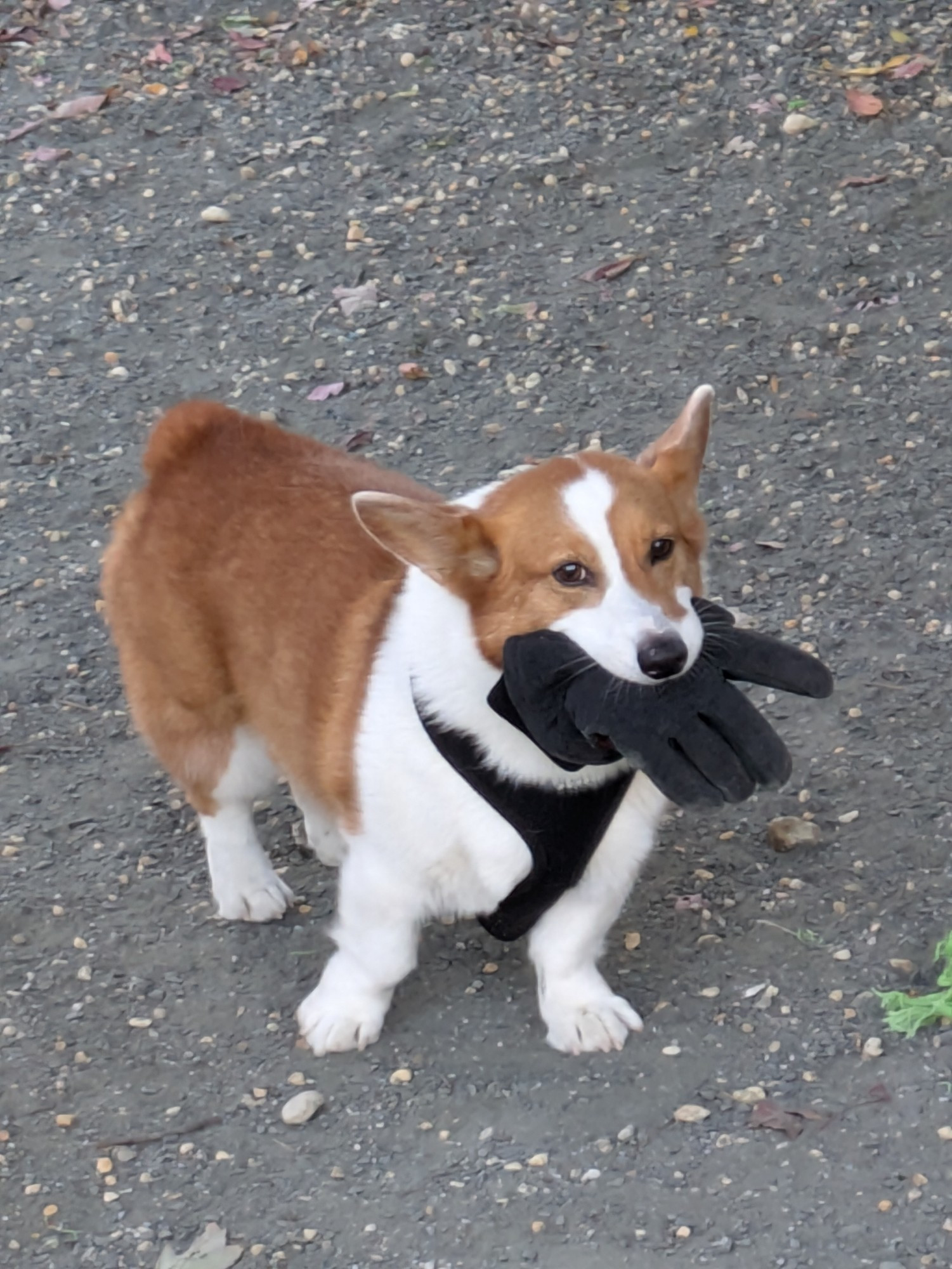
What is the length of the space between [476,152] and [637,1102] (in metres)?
4.98

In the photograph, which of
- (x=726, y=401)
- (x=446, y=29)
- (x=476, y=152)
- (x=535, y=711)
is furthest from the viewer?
(x=446, y=29)

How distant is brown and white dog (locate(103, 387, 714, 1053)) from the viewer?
3000 mm

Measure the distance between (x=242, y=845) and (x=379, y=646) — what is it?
91 centimetres

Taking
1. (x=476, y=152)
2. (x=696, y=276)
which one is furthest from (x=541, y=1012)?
(x=476, y=152)

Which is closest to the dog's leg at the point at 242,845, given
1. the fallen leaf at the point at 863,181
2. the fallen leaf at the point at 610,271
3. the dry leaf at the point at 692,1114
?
the dry leaf at the point at 692,1114

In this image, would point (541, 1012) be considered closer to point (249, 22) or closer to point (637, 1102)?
point (637, 1102)

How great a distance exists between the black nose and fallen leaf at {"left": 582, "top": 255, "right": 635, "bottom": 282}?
3.92 m

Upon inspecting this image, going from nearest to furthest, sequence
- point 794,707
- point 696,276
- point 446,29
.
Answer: point 794,707, point 696,276, point 446,29

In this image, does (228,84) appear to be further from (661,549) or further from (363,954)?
(661,549)

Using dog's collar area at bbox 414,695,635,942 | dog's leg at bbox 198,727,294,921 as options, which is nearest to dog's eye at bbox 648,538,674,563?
dog's collar area at bbox 414,695,635,942

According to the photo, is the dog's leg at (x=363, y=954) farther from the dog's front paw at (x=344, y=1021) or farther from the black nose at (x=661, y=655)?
the black nose at (x=661, y=655)

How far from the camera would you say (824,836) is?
4.09m

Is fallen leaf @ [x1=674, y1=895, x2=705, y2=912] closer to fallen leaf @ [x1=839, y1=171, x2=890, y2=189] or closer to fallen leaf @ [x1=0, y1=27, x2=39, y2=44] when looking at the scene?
fallen leaf @ [x1=839, y1=171, x2=890, y2=189]

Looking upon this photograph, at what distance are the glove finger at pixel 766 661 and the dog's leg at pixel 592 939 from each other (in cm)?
44
